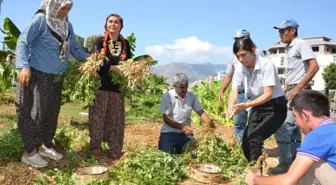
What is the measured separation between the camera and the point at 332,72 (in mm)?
51312

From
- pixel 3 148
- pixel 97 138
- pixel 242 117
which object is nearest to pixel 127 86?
pixel 97 138

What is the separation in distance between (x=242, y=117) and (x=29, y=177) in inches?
123

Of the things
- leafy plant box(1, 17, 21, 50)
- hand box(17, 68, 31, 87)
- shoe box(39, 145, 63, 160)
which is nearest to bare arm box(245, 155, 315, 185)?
hand box(17, 68, 31, 87)

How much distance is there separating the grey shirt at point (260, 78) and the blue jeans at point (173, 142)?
1.04 m

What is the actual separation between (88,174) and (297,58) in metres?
2.96

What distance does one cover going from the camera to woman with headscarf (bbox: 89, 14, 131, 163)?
4.51 metres

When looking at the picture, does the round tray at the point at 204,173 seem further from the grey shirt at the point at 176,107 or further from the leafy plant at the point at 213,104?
the leafy plant at the point at 213,104

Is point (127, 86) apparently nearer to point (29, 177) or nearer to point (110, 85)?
point (110, 85)

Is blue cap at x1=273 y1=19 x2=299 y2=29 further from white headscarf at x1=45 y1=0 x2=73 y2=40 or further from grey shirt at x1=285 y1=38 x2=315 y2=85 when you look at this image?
white headscarf at x1=45 y1=0 x2=73 y2=40

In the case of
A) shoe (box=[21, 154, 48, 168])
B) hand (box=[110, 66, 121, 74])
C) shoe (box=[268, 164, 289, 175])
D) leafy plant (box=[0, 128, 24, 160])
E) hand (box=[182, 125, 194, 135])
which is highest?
hand (box=[110, 66, 121, 74])

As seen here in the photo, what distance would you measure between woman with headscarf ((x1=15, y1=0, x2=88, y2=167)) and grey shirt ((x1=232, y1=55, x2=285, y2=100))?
79.2 inches

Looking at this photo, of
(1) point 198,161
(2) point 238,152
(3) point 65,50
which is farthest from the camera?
(2) point 238,152

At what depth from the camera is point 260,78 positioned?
4.29 meters

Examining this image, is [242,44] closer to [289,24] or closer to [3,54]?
[289,24]
